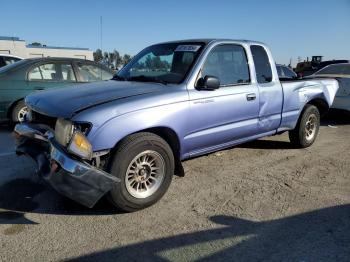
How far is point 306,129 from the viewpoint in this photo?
665 centimetres

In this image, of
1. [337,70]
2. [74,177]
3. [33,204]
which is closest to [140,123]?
[74,177]

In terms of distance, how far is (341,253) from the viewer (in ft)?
10.5

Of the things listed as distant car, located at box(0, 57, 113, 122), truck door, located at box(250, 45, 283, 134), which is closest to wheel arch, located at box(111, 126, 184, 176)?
truck door, located at box(250, 45, 283, 134)

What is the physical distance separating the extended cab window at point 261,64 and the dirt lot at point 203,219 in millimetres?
1276

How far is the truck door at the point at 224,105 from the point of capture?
4547 mm

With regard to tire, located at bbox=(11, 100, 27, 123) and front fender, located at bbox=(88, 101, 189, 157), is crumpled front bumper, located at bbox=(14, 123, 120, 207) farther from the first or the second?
tire, located at bbox=(11, 100, 27, 123)

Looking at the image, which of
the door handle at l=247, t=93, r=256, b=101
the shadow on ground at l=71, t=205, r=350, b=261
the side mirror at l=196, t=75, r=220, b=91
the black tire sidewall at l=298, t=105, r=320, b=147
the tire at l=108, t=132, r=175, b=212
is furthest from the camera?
the black tire sidewall at l=298, t=105, r=320, b=147

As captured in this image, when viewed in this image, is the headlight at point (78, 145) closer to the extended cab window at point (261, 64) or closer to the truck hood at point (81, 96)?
the truck hood at point (81, 96)

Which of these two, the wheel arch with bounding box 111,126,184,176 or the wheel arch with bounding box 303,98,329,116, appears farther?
the wheel arch with bounding box 303,98,329,116

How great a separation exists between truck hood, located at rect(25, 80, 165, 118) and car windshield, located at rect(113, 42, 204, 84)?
10.6 inches

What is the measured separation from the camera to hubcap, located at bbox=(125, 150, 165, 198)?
395 cm

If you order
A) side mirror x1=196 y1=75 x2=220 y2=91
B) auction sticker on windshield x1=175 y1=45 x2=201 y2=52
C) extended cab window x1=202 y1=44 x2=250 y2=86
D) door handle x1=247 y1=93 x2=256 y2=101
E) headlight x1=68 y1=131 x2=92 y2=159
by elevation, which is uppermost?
auction sticker on windshield x1=175 y1=45 x2=201 y2=52

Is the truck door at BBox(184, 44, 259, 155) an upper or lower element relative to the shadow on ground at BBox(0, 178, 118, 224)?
upper

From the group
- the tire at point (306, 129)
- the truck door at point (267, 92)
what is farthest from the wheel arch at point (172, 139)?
the tire at point (306, 129)
